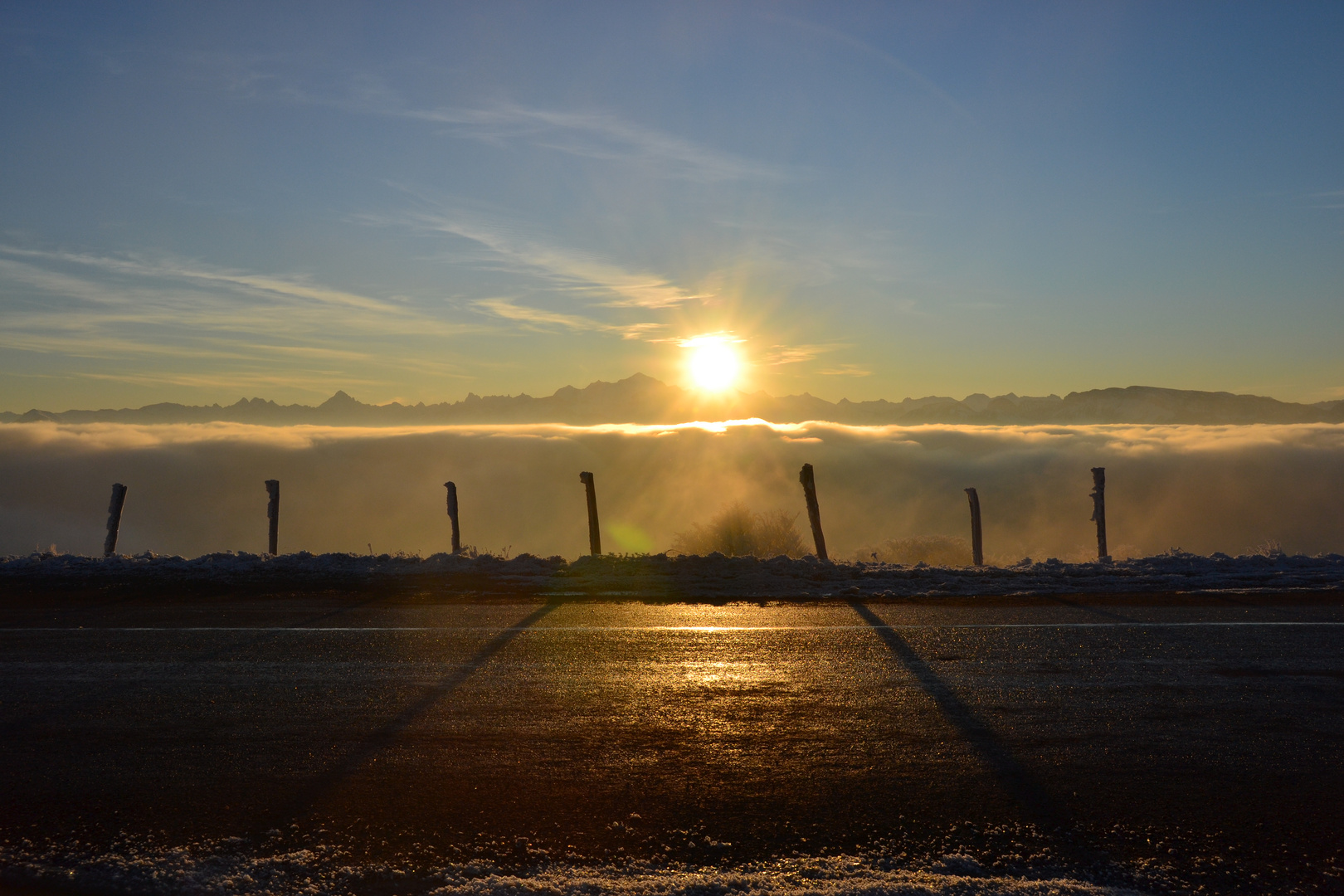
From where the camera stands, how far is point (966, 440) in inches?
5714

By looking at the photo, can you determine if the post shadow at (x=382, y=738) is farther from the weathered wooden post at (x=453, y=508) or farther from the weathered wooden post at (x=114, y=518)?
the weathered wooden post at (x=114, y=518)

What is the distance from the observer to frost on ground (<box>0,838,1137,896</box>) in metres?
3.67

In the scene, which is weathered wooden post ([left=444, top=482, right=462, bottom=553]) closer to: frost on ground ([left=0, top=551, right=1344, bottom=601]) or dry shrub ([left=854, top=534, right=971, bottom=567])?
frost on ground ([left=0, top=551, right=1344, bottom=601])

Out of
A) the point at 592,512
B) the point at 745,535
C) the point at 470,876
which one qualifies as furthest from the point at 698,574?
the point at 745,535

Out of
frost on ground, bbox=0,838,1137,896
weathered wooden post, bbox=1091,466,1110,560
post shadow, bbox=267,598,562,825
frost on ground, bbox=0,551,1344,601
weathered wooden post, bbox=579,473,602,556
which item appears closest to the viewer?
frost on ground, bbox=0,838,1137,896

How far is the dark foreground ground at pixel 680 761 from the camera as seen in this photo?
3.89 metres

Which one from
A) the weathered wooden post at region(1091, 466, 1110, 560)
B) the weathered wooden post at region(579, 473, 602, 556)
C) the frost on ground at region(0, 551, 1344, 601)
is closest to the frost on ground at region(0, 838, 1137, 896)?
the frost on ground at region(0, 551, 1344, 601)

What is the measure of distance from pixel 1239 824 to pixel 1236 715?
193cm

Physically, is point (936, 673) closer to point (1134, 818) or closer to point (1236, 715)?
point (1236, 715)

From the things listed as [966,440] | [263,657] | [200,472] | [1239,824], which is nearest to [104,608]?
[263,657]

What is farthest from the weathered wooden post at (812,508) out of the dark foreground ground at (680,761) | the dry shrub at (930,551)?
the dry shrub at (930,551)

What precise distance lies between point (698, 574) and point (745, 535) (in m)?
21.6

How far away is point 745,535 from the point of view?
116ft

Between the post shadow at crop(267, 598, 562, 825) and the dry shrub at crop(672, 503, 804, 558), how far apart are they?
2555 centimetres
